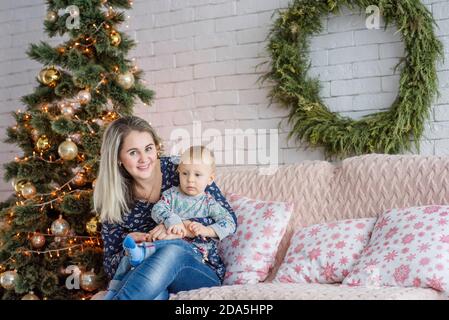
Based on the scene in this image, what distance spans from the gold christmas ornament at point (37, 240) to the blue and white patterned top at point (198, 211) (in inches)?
29.2

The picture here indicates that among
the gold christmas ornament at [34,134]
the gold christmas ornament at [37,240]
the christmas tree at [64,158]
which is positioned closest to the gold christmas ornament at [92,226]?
the christmas tree at [64,158]

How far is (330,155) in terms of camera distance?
10.0 ft

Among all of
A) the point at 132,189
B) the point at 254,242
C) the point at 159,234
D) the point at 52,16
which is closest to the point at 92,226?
the point at 132,189

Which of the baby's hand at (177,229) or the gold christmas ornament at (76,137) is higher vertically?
the gold christmas ornament at (76,137)

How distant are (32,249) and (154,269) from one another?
1050 mm

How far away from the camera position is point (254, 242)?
260cm

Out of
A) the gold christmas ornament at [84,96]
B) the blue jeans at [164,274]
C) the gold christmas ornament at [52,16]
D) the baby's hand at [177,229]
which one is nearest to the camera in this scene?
the blue jeans at [164,274]

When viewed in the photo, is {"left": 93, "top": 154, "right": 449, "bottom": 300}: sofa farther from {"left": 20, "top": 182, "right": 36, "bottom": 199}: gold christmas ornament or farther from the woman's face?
{"left": 20, "top": 182, "right": 36, "bottom": 199}: gold christmas ornament

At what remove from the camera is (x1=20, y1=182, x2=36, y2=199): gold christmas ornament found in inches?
117

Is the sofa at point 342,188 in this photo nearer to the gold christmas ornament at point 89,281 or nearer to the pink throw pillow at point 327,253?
the pink throw pillow at point 327,253

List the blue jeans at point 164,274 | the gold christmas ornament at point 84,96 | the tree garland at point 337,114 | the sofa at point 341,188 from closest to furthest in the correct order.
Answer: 1. the blue jeans at point 164,274
2. the sofa at point 341,188
3. the tree garland at point 337,114
4. the gold christmas ornament at point 84,96

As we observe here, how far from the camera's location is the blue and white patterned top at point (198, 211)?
2.45m

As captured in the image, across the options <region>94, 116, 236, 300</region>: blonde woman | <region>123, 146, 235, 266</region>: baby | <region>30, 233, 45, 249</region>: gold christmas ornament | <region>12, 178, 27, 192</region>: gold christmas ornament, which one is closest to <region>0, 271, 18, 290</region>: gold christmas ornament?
<region>30, 233, 45, 249</region>: gold christmas ornament

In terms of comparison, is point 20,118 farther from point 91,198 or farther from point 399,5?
point 399,5
